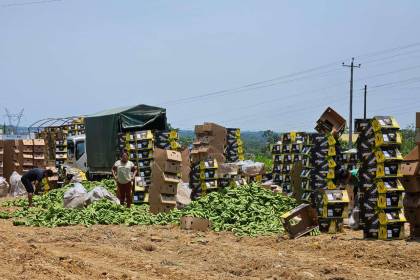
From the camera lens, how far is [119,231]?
16219 mm

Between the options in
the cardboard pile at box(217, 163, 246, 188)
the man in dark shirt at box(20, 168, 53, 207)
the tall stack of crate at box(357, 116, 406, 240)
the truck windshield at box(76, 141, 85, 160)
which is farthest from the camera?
the truck windshield at box(76, 141, 85, 160)

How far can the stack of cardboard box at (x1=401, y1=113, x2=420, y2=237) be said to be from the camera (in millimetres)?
13891

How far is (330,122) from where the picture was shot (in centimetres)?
1747

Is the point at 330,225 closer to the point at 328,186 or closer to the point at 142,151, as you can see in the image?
the point at 328,186

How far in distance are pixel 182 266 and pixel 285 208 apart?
763 centimetres

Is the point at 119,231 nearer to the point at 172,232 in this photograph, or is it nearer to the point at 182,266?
the point at 172,232

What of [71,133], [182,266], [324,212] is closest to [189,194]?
[324,212]

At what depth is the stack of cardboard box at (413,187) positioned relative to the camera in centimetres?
1389

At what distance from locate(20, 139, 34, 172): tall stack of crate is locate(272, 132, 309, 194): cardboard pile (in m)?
12.2

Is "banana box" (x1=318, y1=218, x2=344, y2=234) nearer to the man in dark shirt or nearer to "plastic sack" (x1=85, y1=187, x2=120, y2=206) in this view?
Answer: "plastic sack" (x1=85, y1=187, x2=120, y2=206)

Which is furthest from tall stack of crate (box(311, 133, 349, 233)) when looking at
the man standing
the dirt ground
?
the man standing

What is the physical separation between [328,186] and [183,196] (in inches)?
233

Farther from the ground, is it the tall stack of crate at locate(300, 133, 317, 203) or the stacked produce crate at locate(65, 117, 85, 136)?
the stacked produce crate at locate(65, 117, 85, 136)

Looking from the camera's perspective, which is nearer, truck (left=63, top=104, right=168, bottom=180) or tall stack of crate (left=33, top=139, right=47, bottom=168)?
truck (left=63, top=104, right=168, bottom=180)
